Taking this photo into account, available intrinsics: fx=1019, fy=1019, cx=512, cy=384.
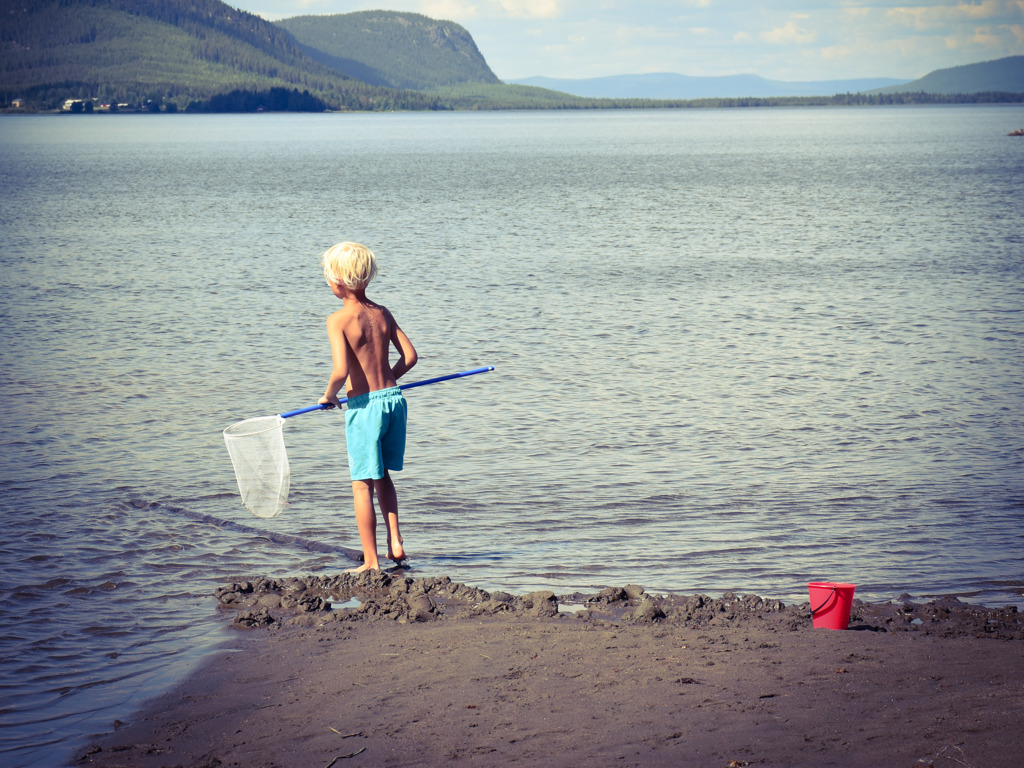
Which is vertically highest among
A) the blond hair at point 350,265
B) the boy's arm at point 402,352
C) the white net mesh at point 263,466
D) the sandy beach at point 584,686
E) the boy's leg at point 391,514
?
the blond hair at point 350,265

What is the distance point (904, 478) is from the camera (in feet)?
30.8

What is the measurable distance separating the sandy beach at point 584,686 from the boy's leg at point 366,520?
43 cm

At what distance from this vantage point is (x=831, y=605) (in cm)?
595

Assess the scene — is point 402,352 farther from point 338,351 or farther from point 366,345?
point 338,351

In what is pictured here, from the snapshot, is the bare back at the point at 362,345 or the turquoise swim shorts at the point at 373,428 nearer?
the bare back at the point at 362,345

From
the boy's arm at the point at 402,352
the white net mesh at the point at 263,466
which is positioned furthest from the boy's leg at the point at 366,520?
the boy's arm at the point at 402,352

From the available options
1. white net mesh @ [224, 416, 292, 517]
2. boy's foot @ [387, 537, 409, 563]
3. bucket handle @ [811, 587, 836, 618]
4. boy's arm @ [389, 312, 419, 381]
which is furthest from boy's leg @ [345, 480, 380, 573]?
bucket handle @ [811, 587, 836, 618]

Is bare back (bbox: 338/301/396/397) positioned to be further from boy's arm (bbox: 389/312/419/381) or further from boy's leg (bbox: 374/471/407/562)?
boy's leg (bbox: 374/471/407/562)

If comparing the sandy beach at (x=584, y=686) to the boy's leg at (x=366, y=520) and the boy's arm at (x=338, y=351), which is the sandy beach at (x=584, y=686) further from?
the boy's arm at (x=338, y=351)

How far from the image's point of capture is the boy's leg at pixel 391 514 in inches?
278

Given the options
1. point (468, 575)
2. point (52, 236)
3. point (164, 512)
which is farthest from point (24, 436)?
point (52, 236)

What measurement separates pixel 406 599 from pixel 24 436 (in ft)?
20.5

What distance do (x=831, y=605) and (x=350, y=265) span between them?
361 centimetres

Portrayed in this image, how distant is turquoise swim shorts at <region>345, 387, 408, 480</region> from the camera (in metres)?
6.83
